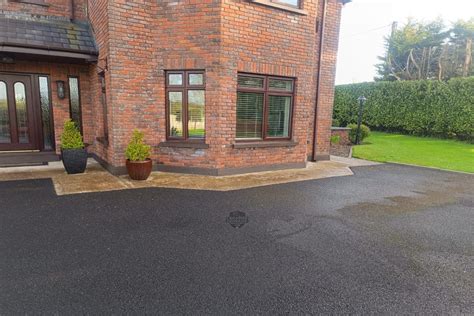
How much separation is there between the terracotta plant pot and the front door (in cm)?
380

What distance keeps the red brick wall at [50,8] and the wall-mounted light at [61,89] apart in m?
1.87

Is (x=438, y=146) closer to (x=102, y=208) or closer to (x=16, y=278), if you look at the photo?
(x=102, y=208)

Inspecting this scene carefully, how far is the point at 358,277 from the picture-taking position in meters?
2.91

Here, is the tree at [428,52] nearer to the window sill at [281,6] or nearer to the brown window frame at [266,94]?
the window sill at [281,6]

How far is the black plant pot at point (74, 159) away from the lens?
6.80 metres

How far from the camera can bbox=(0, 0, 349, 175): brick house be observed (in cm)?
673

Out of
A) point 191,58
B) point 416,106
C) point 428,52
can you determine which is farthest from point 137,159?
point 428,52

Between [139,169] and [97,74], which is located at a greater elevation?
[97,74]

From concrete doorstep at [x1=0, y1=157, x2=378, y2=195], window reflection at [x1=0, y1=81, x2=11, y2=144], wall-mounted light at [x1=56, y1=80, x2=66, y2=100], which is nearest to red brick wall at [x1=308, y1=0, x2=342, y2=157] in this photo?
concrete doorstep at [x1=0, y1=157, x2=378, y2=195]

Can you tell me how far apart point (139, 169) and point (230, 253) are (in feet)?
12.4

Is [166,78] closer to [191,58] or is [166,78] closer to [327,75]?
[191,58]

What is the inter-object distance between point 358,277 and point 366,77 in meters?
41.4

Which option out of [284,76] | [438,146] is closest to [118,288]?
[284,76]

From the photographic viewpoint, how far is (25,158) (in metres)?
7.93
